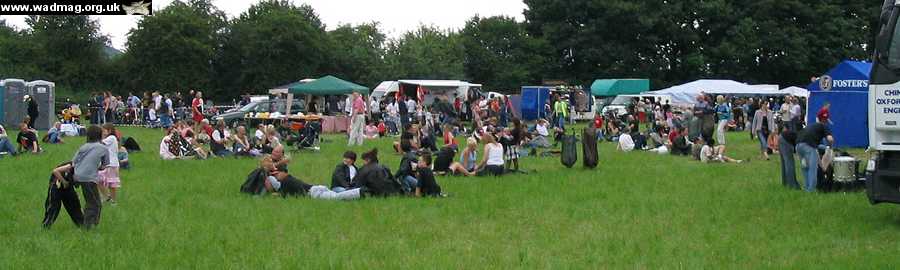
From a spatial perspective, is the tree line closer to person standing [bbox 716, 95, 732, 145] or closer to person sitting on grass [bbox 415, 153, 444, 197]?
person standing [bbox 716, 95, 732, 145]

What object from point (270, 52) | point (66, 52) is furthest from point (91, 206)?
→ point (66, 52)

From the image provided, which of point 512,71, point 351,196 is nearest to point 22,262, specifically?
point 351,196

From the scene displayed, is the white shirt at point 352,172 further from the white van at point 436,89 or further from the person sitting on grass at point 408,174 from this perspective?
the white van at point 436,89

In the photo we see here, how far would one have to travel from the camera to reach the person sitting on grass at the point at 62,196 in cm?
1201

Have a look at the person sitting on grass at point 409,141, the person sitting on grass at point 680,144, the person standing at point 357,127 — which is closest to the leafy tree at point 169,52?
the person standing at point 357,127

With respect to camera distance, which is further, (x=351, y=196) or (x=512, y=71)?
(x=512, y=71)

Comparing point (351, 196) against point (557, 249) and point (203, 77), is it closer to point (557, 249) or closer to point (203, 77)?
point (557, 249)

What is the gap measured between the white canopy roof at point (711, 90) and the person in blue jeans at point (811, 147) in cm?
3246

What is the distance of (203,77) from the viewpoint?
2347 inches

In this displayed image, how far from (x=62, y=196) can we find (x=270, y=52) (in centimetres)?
4929

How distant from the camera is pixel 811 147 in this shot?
15836mm

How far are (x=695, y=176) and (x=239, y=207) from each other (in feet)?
29.7

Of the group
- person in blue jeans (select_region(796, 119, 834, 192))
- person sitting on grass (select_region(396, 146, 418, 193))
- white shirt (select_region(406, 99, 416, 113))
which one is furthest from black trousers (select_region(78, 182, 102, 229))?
white shirt (select_region(406, 99, 416, 113))

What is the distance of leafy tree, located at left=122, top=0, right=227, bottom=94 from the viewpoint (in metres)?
57.8
